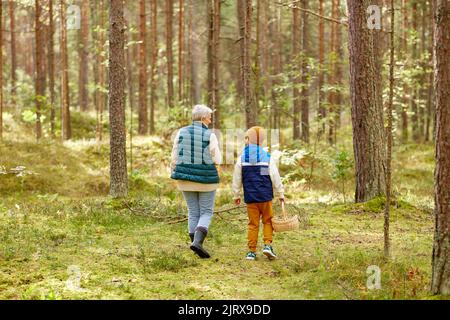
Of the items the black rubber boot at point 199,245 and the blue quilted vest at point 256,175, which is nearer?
the blue quilted vest at point 256,175

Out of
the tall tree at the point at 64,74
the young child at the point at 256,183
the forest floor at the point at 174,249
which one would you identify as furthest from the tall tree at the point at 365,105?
the tall tree at the point at 64,74

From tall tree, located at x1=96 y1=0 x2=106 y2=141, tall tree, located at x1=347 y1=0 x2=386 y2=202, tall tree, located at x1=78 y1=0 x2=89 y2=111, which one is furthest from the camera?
tall tree, located at x1=78 y1=0 x2=89 y2=111

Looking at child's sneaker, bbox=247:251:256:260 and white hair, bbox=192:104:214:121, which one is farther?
white hair, bbox=192:104:214:121

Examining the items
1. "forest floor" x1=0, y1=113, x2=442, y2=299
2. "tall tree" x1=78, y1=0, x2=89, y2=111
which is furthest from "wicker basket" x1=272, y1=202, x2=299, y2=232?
"tall tree" x1=78, y1=0, x2=89, y2=111

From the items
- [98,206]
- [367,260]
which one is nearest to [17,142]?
[98,206]

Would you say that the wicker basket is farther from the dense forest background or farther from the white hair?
the white hair

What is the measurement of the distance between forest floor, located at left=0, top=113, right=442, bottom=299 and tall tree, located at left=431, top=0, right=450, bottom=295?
0.38 meters

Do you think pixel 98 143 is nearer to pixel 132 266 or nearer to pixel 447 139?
pixel 132 266

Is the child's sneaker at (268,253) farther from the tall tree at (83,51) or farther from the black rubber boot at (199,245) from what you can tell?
the tall tree at (83,51)

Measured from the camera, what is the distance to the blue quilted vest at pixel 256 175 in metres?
7.60

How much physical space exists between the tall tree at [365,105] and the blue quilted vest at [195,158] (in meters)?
4.76

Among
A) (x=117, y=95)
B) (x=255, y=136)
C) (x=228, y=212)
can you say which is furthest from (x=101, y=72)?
(x=255, y=136)

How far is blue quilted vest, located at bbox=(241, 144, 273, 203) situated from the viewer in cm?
760
